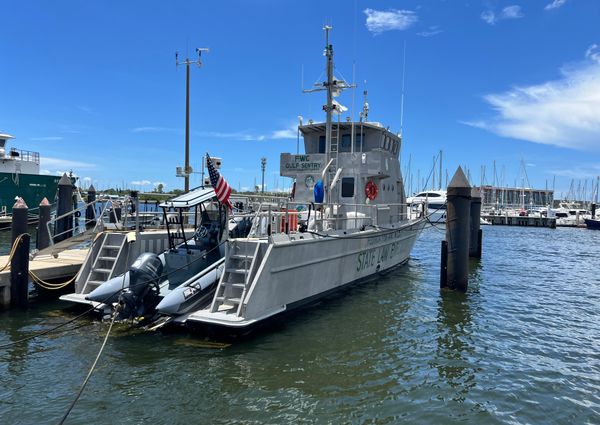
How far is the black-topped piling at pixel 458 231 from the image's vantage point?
12109 millimetres

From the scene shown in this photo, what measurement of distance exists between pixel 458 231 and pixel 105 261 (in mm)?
9359

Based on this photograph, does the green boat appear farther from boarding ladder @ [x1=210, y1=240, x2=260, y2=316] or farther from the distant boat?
the distant boat

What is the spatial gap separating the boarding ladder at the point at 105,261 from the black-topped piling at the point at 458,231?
8796 millimetres

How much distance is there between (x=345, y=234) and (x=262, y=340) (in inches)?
154

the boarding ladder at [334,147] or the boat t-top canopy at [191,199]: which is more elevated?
the boarding ladder at [334,147]

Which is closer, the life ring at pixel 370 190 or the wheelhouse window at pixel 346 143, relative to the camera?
the life ring at pixel 370 190

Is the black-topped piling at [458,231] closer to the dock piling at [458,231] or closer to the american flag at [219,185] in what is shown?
the dock piling at [458,231]

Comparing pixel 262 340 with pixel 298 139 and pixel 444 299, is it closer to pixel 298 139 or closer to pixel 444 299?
pixel 444 299

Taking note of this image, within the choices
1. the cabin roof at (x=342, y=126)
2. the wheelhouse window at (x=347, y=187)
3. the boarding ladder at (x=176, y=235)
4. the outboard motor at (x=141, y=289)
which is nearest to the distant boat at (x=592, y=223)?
the cabin roof at (x=342, y=126)

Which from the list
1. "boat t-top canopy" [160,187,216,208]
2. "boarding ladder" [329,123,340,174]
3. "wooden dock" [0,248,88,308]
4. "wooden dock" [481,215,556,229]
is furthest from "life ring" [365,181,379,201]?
"wooden dock" [481,215,556,229]

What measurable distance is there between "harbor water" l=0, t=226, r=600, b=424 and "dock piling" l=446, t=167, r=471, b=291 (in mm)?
1386

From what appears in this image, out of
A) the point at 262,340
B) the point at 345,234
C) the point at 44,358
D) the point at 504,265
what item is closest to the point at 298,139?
the point at 345,234

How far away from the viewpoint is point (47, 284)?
410 inches

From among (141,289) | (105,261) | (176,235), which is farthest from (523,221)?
(141,289)
